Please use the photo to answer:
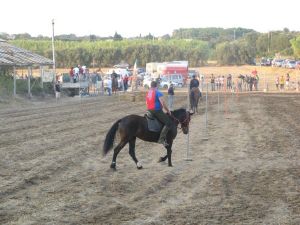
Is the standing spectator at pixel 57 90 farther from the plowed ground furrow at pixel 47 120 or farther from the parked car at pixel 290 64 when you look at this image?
the parked car at pixel 290 64

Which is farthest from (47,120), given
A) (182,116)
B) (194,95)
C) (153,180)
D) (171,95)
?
(153,180)

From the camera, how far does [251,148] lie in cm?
1659

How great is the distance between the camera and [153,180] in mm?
11922

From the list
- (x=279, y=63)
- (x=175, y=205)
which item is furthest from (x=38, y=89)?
(x=279, y=63)

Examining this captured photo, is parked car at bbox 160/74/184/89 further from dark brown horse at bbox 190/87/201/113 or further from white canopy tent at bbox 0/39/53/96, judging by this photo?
dark brown horse at bbox 190/87/201/113

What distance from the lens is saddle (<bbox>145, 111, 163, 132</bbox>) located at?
13.4 metres

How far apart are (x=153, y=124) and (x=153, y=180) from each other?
1923 mm

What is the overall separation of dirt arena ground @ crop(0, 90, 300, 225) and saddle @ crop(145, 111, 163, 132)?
2.99ft

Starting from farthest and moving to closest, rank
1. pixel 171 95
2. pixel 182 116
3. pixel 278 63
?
pixel 278 63 < pixel 171 95 < pixel 182 116

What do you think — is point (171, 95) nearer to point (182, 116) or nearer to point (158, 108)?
point (182, 116)

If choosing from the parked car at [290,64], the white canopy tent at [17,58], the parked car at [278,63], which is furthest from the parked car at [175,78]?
the parked car at [278,63]

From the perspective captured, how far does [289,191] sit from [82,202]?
3.83 m

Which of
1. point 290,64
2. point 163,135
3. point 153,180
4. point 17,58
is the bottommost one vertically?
point 153,180

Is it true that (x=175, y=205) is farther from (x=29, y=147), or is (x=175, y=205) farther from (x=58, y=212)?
(x=29, y=147)
